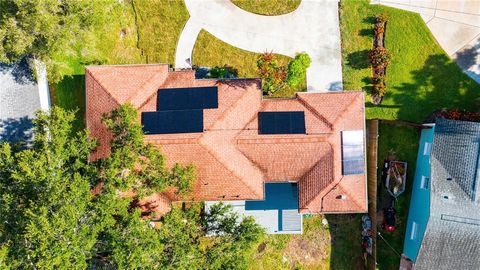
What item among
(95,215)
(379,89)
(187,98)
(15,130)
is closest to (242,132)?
(187,98)

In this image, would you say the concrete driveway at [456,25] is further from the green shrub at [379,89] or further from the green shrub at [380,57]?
the green shrub at [379,89]

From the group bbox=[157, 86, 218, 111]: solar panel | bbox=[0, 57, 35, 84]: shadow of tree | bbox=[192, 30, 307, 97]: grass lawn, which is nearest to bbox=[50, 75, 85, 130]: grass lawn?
bbox=[0, 57, 35, 84]: shadow of tree

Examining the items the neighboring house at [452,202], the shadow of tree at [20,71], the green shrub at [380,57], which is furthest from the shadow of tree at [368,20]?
the shadow of tree at [20,71]

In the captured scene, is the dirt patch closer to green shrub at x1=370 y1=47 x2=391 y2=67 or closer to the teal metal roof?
the teal metal roof

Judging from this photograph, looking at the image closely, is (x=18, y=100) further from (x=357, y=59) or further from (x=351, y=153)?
(x=357, y=59)

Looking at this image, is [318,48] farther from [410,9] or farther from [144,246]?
[144,246]
